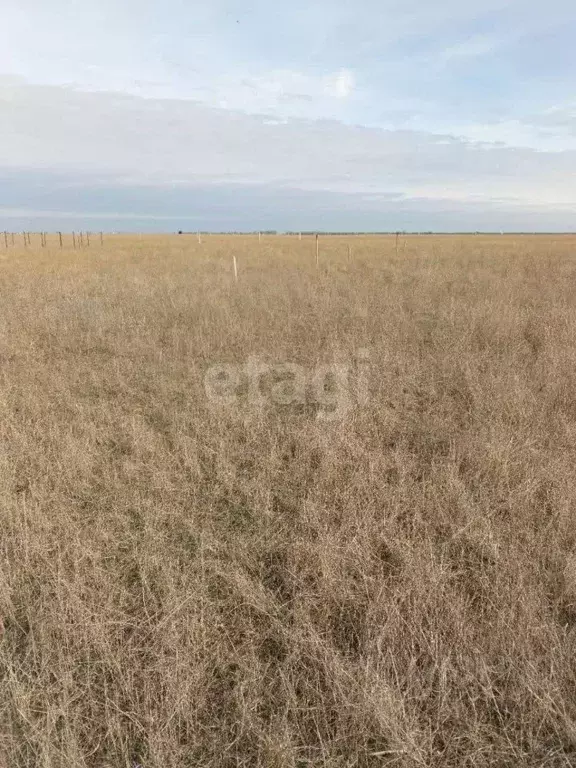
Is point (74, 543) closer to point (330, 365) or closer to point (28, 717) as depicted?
point (28, 717)

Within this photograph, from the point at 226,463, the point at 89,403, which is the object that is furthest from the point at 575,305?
the point at 89,403

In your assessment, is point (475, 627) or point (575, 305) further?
point (575, 305)

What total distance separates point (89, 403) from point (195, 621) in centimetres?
360

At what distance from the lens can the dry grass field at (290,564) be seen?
175cm

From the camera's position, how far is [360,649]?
2.09 metres

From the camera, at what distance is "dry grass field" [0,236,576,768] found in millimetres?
1751

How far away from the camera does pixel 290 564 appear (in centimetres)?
263

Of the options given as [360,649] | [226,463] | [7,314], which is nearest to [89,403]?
[226,463]

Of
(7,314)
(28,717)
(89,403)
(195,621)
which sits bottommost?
A: (28,717)

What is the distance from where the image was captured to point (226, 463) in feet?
12.2

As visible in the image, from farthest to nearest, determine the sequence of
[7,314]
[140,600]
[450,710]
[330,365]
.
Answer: [7,314] → [330,365] → [140,600] → [450,710]

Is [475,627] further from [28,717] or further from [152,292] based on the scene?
[152,292]

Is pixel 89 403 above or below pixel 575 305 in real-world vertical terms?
below

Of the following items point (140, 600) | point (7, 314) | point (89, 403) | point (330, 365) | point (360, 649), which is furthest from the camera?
point (7, 314)
